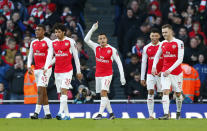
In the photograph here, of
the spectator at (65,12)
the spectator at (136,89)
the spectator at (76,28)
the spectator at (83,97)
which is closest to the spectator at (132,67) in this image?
the spectator at (136,89)

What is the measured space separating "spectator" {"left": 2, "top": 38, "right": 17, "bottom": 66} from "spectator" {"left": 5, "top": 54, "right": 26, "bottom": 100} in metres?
0.98

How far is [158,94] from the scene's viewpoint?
66.2 ft

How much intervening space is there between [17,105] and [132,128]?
6076mm

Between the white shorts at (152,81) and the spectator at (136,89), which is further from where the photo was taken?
the spectator at (136,89)

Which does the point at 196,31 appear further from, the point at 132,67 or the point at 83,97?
the point at 83,97

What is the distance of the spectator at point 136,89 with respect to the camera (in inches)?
788

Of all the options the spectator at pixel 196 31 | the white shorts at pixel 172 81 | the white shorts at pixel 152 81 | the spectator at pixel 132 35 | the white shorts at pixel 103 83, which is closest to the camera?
the white shorts at pixel 172 81

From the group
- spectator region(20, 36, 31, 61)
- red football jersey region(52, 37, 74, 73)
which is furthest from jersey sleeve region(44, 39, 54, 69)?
spectator region(20, 36, 31, 61)

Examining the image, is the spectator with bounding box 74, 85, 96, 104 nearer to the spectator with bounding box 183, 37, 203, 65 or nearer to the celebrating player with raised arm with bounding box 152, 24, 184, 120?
the celebrating player with raised arm with bounding box 152, 24, 184, 120

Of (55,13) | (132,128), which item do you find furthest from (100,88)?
(55,13)

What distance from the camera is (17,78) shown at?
20219 mm

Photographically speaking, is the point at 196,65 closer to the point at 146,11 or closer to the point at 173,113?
the point at 173,113

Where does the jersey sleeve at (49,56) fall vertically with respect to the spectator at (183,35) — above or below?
below

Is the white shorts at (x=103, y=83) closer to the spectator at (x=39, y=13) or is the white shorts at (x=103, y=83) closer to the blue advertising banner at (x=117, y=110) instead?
the blue advertising banner at (x=117, y=110)
